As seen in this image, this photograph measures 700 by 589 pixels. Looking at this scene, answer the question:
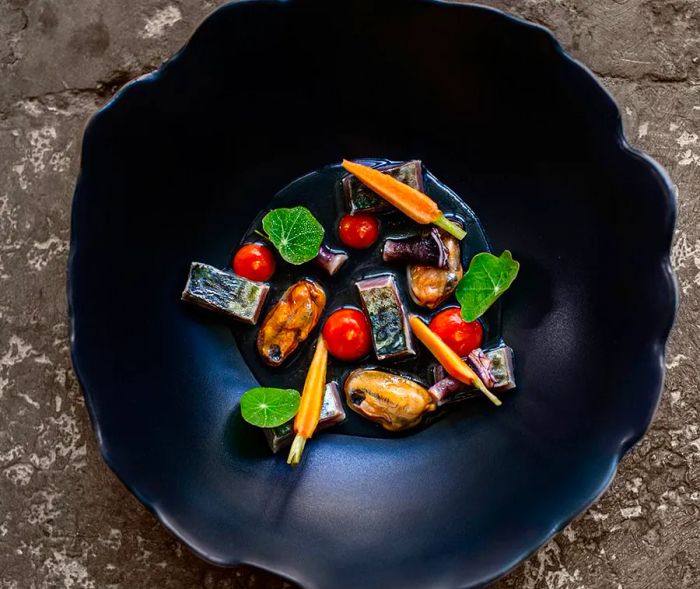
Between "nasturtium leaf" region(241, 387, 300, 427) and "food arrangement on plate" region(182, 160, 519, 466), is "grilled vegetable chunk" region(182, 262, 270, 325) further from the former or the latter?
"nasturtium leaf" region(241, 387, 300, 427)

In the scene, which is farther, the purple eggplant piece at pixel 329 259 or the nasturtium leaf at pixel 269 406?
the purple eggplant piece at pixel 329 259

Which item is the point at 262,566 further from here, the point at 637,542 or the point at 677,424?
the point at 677,424

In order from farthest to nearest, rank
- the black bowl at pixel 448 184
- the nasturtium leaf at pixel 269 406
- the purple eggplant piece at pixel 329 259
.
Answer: the purple eggplant piece at pixel 329 259 < the nasturtium leaf at pixel 269 406 < the black bowl at pixel 448 184

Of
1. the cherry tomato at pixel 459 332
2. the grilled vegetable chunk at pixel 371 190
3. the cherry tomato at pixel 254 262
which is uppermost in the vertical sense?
the grilled vegetable chunk at pixel 371 190

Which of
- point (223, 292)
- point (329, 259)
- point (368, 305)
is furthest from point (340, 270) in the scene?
point (223, 292)

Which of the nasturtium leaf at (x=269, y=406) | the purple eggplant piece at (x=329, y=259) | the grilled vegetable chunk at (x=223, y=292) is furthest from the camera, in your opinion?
the purple eggplant piece at (x=329, y=259)

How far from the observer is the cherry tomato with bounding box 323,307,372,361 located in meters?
3.03

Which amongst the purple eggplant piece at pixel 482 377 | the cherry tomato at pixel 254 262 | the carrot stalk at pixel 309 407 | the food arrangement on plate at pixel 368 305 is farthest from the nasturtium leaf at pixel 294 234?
the purple eggplant piece at pixel 482 377

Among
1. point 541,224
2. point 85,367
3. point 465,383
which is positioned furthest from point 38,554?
point 541,224

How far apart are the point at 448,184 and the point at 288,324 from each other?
0.88 metres

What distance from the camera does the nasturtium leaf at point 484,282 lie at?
9.62 feet

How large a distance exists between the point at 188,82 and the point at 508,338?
1.57m

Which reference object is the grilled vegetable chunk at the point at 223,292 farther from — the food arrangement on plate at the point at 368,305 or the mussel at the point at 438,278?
the mussel at the point at 438,278

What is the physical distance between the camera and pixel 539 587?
9.86 feet
